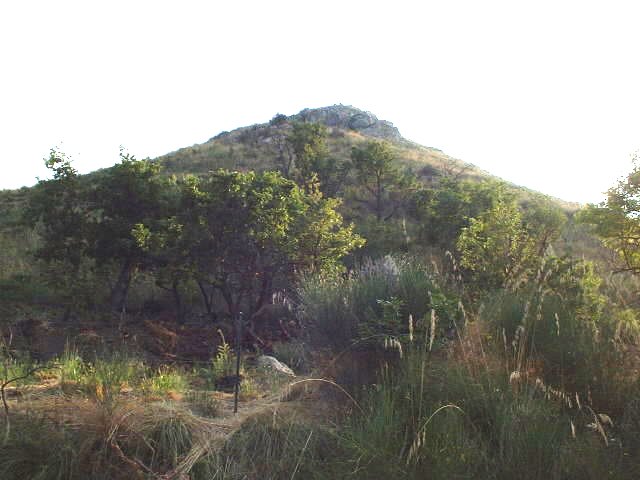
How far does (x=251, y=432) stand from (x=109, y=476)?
105 cm

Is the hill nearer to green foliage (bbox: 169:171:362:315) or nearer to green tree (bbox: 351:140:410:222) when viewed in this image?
green tree (bbox: 351:140:410:222)

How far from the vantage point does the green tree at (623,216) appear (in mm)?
9219

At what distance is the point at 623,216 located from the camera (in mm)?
9203

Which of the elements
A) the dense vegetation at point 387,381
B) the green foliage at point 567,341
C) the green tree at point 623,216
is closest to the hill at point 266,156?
the green tree at point 623,216

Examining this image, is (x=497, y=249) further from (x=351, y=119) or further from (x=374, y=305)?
(x=351, y=119)

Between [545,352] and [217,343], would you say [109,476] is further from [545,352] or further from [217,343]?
[217,343]

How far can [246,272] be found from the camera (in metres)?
13.3

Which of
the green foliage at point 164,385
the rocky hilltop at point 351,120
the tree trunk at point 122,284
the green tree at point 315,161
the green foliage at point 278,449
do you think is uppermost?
the rocky hilltop at point 351,120

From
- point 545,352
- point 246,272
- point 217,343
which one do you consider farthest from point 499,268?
point 246,272

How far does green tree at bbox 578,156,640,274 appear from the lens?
922 centimetres

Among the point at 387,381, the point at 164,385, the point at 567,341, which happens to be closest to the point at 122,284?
the point at 164,385

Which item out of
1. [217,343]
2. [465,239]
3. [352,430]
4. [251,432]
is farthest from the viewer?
[217,343]

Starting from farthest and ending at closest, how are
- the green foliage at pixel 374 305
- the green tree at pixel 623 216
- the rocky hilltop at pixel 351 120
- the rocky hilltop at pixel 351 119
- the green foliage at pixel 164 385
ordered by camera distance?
the rocky hilltop at pixel 351 119
the rocky hilltop at pixel 351 120
the green tree at pixel 623 216
the green foliage at pixel 164 385
the green foliage at pixel 374 305

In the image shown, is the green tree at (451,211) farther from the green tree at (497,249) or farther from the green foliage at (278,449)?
the green foliage at (278,449)
